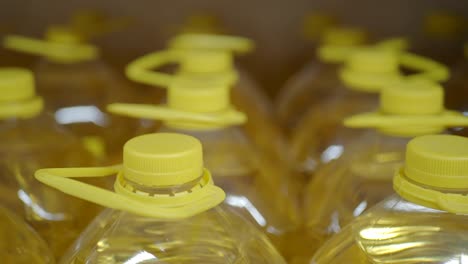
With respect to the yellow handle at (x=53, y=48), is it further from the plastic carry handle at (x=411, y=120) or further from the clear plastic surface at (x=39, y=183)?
the plastic carry handle at (x=411, y=120)

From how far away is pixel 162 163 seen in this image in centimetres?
63

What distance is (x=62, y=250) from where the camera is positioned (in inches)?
35.6

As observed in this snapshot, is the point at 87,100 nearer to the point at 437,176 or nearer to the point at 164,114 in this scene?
the point at 164,114

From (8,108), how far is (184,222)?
0.35 metres

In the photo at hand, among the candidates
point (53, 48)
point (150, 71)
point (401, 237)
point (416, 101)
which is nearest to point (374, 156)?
point (416, 101)

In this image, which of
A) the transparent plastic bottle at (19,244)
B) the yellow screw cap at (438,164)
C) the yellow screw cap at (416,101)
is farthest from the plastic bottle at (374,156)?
the transparent plastic bottle at (19,244)

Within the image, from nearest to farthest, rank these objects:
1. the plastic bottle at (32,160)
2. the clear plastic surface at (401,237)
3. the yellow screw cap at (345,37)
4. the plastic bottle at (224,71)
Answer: the clear plastic surface at (401,237) → the plastic bottle at (32,160) → the plastic bottle at (224,71) → the yellow screw cap at (345,37)

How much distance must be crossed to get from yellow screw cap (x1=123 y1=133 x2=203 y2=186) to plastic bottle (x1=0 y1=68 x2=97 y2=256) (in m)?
0.30

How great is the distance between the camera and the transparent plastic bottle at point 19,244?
796 mm

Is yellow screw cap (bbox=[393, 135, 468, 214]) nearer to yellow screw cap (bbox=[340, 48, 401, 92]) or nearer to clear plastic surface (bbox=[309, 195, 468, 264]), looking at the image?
clear plastic surface (bbox=[309, 195, 468, 264])

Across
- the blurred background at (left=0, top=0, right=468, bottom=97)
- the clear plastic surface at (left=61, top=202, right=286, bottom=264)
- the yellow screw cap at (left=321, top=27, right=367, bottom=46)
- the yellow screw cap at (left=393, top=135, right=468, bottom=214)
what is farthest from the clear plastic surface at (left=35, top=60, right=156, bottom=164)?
the yellow screw cap at (left=393, top=135, right=468, bottom=214)

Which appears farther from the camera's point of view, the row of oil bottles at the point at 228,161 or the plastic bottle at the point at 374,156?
the plastic bottle at the point at 374,156

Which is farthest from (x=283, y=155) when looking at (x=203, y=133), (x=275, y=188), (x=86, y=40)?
(x=86, y=40)

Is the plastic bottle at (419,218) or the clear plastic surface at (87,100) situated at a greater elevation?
the plastic bottle at (419,218)
